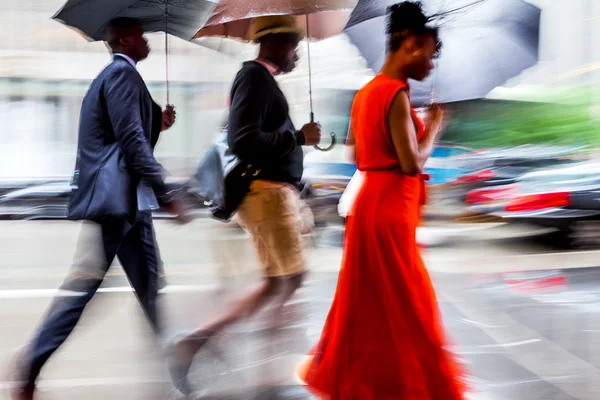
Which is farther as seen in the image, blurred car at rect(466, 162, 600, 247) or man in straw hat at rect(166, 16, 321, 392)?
blurred car at rect(466, 162, 600, 247)

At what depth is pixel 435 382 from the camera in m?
3.18

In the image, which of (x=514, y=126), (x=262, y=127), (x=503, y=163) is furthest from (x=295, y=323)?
(x=514, y=126)

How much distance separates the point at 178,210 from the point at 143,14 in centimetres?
103

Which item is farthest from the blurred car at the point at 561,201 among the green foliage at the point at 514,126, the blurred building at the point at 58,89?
the blurred building at the point at 58,89

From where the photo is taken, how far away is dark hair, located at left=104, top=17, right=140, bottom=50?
3633mm

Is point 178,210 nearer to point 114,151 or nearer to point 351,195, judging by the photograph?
point 114,151

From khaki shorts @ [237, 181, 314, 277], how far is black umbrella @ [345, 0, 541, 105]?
0.91 metres

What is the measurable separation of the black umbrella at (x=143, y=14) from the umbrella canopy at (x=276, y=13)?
0.15 meters

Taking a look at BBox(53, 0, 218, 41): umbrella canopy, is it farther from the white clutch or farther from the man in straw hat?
the white clutch

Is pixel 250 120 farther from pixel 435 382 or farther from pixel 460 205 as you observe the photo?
pixel 460 205

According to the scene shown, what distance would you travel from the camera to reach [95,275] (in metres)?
3.50

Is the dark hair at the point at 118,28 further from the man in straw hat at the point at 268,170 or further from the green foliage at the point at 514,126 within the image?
the green foliage at the point at 514,126

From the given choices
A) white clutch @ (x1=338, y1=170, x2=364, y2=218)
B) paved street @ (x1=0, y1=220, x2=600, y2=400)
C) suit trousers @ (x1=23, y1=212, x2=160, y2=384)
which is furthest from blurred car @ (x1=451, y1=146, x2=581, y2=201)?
suit trousers @ (x1=23, y1=212, x2=160, y2=384)

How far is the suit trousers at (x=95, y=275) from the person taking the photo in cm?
344
